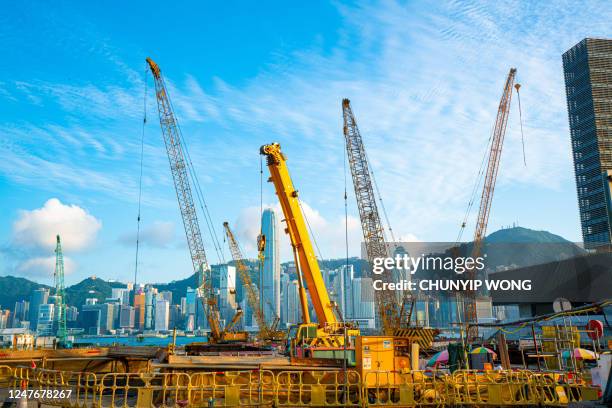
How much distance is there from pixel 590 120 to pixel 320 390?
5985 inches

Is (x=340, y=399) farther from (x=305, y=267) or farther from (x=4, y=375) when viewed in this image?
(x=4, y=375)

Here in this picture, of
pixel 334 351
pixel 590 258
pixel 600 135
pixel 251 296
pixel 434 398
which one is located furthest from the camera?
pixel 600 135

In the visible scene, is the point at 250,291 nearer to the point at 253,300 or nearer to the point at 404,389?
the point at 253,300

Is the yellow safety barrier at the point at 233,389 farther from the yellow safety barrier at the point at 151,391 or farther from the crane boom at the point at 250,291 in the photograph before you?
the crane boom at the point at 250,291

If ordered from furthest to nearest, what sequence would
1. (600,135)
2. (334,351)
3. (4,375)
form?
(600,135), (4,375), (334,351)

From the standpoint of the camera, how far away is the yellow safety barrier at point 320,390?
1689cm

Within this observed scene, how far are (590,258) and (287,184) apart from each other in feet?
248

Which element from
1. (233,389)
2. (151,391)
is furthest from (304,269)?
(151,391)

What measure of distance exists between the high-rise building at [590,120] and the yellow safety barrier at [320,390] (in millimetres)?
133422

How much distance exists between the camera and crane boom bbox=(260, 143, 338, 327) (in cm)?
3028

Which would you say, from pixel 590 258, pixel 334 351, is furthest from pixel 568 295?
pixel 334 351

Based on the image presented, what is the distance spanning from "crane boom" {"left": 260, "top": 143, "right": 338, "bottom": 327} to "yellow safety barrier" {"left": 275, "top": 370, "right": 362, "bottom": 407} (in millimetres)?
10885

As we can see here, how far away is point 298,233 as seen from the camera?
99.7 feet

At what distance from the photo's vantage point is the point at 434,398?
1777 cm
